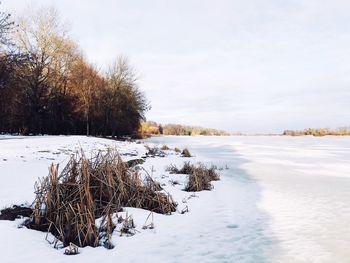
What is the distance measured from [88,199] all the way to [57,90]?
3222cm

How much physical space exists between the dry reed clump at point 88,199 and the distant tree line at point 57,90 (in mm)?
18154

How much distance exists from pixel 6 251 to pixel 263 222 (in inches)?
140

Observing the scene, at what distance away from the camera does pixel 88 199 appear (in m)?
4.77

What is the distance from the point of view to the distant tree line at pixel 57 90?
85.7 feet

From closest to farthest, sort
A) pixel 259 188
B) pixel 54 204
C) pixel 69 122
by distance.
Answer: pixel 54 204
pixel 259 188
pixel 69 122

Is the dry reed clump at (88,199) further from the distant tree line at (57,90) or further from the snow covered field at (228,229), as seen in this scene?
the distant tree line at (57,90)

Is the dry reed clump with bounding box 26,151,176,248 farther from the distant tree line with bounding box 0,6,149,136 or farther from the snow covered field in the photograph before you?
the distant tree line with bounding box 0,6,149,136

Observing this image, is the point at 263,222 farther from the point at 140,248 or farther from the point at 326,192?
the point at 326,192

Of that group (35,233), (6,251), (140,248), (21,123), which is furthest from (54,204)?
(21,123)

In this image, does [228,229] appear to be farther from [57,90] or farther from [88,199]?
[57,90]

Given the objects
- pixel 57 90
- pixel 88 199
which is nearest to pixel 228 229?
pixel 88 199

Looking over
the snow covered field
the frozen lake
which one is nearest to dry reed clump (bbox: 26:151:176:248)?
the snow covered field

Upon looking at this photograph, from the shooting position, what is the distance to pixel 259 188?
8688 mm

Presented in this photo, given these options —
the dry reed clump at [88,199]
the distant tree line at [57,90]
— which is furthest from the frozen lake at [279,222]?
the distant tree line at [57,90]
